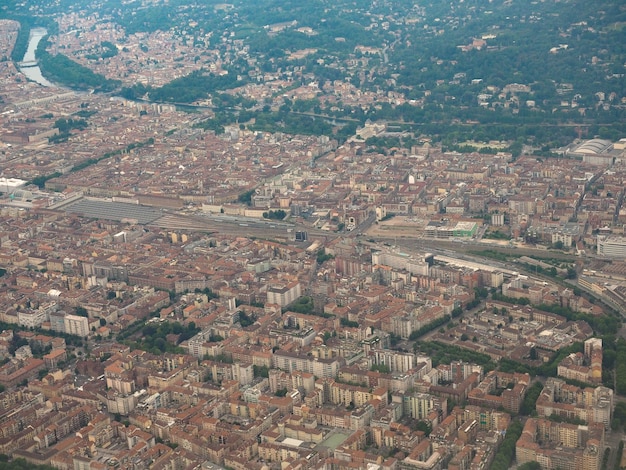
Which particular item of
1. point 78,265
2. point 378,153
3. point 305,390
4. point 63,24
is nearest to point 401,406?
point 305,390

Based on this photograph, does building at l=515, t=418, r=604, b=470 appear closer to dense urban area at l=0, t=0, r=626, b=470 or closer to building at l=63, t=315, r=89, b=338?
dense urban area at l=0, t=0, r=626, b=470

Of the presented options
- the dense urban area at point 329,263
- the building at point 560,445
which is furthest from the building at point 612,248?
the building at point 560,445

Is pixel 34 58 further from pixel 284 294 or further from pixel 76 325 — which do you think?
pixel 284 294

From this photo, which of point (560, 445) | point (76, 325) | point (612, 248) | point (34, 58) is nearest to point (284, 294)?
point (76, 325)

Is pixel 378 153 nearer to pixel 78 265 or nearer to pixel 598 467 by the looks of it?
pixel 78 265

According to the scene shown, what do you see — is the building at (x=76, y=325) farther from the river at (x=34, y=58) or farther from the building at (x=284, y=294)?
the river at (x=34, y=58)
